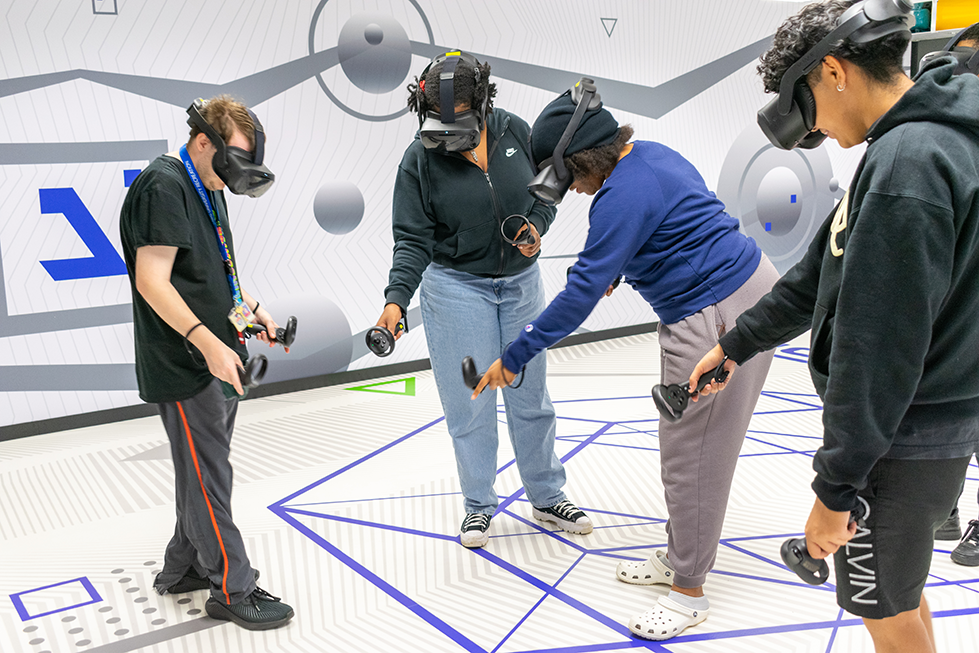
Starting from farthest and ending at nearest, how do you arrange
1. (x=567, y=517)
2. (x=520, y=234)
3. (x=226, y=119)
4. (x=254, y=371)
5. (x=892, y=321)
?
1. (x=567, y=517)
2. (x=520, y=234)
3. (x=226, y=119)
4. (x=254, y=371)
5. (x=892, y=321)

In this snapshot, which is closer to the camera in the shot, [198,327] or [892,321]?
[892,321]

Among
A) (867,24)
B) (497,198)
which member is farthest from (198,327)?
(867,24)

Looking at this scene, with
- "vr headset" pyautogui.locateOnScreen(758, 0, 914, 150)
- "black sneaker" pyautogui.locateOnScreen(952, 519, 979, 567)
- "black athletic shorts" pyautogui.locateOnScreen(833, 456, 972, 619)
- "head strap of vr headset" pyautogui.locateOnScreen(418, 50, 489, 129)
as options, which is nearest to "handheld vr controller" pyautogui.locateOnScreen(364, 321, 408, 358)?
"head strap of vr headset" pyautogui.locateOnScreen(418, 50, 489, 129)

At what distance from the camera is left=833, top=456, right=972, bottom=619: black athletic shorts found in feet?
4.03

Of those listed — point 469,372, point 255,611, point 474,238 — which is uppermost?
point 474,238

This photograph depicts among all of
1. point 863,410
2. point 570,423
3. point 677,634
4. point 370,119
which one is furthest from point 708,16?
point 863,410

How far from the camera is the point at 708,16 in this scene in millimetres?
6266

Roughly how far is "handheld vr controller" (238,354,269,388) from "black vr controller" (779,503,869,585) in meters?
1.25

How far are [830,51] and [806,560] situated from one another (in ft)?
2.82

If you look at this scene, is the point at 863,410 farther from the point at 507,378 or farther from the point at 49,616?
the point at 49,616

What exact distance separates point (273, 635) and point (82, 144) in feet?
10.2

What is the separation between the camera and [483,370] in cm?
267

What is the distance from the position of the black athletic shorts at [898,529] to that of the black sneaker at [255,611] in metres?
1.61

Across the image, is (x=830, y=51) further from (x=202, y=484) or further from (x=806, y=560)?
(x=202, y=484)
